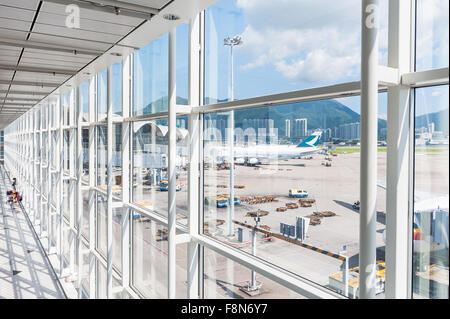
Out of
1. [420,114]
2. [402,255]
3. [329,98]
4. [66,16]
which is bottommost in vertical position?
[402,255]

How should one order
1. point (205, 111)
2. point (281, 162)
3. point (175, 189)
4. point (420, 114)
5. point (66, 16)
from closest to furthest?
point (420, 114)
point (281, 162)
point (66, 16)
point (205, 111)
point (175, 189)

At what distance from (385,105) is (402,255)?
2.67ft

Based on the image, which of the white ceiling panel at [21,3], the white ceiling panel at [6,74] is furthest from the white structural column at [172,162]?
the white ceiling panel at [6,74]

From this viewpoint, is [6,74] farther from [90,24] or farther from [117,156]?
[90,24]

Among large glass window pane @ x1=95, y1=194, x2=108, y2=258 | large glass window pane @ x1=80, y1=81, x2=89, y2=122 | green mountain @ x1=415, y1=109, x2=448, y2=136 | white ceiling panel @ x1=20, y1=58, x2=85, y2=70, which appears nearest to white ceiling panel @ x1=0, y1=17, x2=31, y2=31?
white ceiling panel @ x1=20, y1=58, x2=85, y2=70

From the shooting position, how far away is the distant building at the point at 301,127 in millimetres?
2547

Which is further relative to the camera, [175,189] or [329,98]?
[175,189]

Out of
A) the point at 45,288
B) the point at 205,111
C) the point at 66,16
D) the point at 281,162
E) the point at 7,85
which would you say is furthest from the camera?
the point at 45,288

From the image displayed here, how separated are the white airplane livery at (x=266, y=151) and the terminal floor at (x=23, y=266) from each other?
22.0 ft

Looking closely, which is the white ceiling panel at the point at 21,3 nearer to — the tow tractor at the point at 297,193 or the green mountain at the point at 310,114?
the green mountain at the point at 310,114

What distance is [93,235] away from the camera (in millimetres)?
7824

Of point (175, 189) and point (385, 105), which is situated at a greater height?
point (385, 105)
